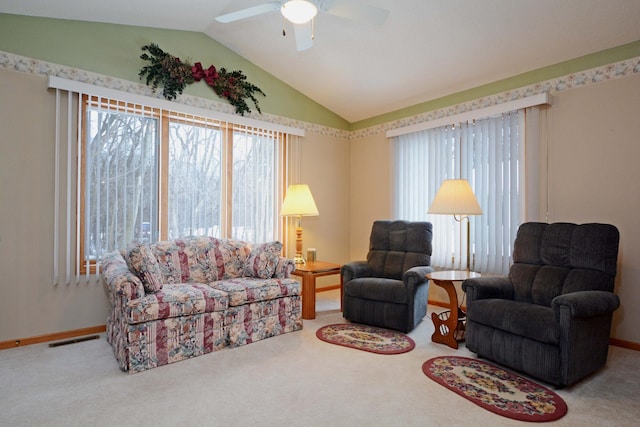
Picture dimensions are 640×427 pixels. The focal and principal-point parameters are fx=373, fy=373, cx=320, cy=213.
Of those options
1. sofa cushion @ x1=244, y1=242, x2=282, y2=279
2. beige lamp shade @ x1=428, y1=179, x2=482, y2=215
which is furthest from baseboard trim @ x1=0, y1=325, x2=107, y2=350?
beige lamp shade @ x1=428, y1=179, x2=482, y2=215

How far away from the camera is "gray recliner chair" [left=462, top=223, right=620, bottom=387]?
2.35m

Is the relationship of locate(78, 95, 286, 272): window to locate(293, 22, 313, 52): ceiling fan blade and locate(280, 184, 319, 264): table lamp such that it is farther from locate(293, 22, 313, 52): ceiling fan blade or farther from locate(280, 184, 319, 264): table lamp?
locate(293, 22, 313, 52): ceiling fan blade

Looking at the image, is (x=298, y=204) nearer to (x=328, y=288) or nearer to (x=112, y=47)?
(x=328, y=288)

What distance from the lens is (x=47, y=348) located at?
3.09m

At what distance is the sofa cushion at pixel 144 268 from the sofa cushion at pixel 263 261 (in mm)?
966

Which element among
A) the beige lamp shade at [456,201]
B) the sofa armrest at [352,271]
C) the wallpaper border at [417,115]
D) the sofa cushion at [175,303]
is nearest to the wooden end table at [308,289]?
the sofa armrest at [352,271]

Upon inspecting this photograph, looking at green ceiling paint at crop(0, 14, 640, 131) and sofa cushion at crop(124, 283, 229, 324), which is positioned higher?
green ceiling paint at crop(0, 14, 640, 131)

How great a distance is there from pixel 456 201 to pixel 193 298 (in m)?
2.37

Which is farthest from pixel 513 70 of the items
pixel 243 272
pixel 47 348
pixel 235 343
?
pixel 47 348

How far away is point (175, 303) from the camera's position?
2.83 metres

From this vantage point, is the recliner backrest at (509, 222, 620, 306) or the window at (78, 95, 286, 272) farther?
the window at (78, 95, 286, 272)

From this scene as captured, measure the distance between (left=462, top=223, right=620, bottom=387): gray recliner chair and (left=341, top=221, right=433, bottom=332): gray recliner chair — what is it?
2.06ft

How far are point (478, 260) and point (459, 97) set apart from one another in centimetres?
191

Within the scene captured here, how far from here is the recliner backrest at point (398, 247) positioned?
13.1ft
